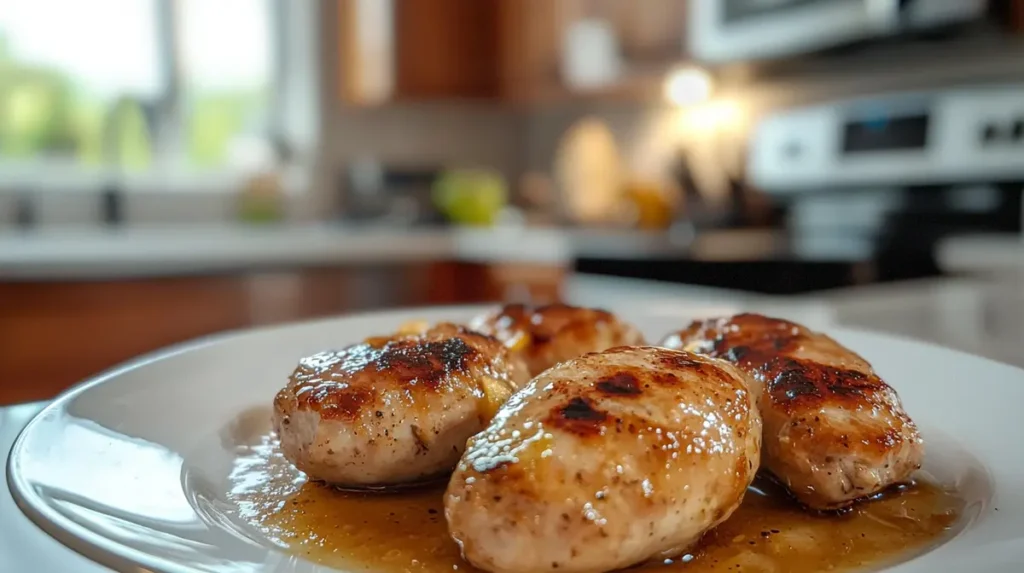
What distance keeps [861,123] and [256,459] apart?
218 centimetres

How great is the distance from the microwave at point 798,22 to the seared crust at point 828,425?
1708 mm

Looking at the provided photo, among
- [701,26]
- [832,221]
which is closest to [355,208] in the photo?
[701,26]

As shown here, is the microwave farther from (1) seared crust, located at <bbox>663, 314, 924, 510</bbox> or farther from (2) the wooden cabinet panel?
(1) seared crust, located at <bbox>663, 314, 924, 510</bbox>

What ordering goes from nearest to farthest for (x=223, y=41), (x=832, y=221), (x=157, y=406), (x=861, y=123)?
(x=157, y=406), (x=861, y=123), (x=832, y=221), (x=223, y=41)

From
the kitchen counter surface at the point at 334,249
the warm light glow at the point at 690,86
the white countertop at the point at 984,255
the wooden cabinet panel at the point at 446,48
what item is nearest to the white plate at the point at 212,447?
the white countertop at the point at 984,255

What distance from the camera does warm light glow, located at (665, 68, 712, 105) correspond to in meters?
3.38

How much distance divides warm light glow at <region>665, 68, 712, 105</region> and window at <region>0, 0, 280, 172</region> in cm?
206

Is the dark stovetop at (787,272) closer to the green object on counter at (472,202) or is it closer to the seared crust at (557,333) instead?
the seared crust at (557,333)

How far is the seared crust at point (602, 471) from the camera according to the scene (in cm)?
45

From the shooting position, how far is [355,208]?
4.17 m

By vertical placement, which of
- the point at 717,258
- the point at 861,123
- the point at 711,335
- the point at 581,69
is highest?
the point at 581,69

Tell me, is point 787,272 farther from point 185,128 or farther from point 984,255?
point 185,128

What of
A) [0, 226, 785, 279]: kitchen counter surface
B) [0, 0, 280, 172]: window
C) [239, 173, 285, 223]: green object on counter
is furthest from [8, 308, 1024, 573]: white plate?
[0, 0, 280, 172]: window

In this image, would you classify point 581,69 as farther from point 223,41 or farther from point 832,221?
point 223,41
